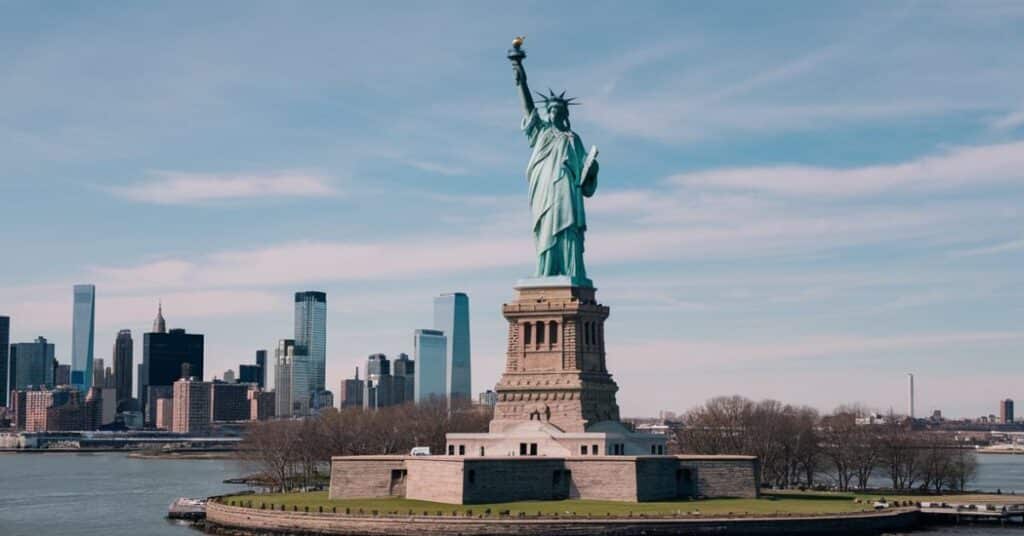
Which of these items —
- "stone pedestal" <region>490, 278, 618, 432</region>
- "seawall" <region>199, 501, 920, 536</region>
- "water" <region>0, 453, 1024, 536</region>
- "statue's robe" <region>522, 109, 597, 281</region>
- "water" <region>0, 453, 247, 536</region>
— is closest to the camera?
"seawall" <region>199, 501, 920, 536</region>

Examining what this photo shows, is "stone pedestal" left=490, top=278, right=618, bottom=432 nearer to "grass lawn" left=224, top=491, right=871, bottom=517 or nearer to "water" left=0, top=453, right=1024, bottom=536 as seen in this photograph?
"grass lawn" left=224, top=491, right=871, bottom=517

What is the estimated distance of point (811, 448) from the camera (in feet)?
438

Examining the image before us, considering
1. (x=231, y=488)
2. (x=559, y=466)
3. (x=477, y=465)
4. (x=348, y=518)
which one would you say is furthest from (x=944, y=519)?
(x=231, y=488)

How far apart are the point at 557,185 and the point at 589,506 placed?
2819cm

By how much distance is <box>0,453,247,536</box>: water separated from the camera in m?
97.4

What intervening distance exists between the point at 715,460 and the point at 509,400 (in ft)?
54.5

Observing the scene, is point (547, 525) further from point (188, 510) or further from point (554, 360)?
point (188, 510)

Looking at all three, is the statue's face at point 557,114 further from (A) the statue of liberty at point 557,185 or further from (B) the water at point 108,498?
(B) the water at point 108,498

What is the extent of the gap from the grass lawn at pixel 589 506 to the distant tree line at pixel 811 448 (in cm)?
3049

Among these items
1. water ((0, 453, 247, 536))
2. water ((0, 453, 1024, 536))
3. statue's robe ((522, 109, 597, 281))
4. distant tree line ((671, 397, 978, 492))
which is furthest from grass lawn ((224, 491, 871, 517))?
distant tree line ((671, 397, 978, 492))

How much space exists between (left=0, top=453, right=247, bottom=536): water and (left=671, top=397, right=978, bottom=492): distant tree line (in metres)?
46.4

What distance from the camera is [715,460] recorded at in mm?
100500

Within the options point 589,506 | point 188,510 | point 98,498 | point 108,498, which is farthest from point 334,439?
point 589,506

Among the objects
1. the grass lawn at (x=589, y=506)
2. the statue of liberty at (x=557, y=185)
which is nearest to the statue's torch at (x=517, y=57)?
the statue of liberty at (x=557, y=185)
